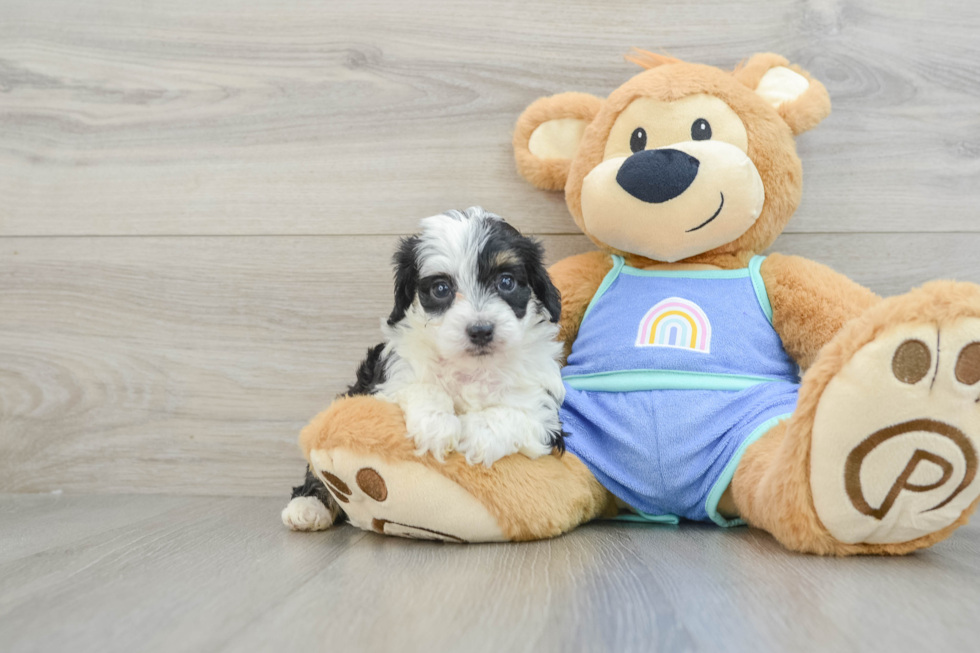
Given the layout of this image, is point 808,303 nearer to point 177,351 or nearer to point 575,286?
point 575,286

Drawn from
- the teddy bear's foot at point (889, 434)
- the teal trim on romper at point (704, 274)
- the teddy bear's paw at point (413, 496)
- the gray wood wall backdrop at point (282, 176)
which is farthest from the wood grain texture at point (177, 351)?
the teddy bear's foot at point (889, 434)

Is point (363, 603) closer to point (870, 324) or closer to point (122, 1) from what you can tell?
point (870, 324)

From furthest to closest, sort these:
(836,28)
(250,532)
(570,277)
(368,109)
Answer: (368,109) < (836,28) < (570,277) < (250,532)

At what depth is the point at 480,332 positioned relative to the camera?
1161mm

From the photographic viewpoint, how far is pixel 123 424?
1873 mm

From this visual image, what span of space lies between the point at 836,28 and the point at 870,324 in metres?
1.08

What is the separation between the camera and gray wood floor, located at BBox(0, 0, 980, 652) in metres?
1.71

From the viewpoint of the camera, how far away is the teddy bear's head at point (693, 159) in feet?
4.49

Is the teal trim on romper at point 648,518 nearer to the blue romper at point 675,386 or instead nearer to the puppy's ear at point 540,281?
the blue romper at point 675,386

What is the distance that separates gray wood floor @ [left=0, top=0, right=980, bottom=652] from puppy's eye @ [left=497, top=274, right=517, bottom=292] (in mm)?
527

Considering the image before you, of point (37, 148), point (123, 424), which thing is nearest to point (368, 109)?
point (37, 148)

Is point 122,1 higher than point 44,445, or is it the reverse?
point 122,1

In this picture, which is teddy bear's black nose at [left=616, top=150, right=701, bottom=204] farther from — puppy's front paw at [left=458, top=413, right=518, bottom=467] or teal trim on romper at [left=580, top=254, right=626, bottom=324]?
puppy's front paw at [left=458, top=413, right=518, bottom=467]

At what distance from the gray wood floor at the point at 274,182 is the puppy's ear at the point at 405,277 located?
49cm
